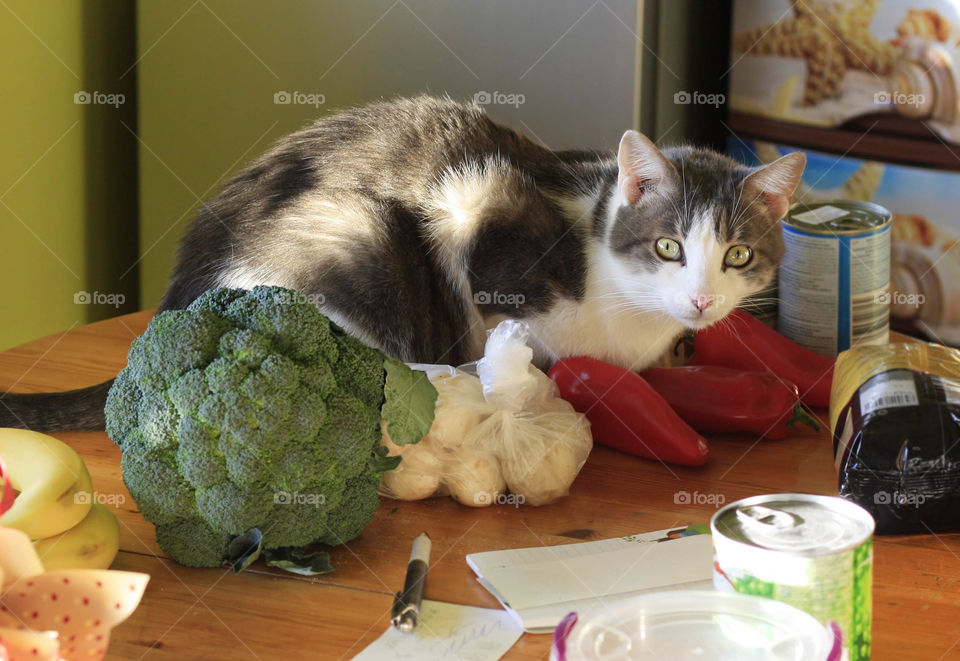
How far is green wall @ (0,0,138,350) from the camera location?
207cm

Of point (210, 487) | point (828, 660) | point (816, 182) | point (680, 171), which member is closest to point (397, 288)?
point (680, 171)

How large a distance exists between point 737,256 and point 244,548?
2.49 feet

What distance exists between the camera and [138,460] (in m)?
0.96

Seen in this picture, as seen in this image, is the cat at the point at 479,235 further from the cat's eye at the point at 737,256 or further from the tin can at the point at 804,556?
the tin can at the point at 804,556

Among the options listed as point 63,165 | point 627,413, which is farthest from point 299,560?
point 63,165

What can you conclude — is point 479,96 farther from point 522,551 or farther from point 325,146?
point 522,551

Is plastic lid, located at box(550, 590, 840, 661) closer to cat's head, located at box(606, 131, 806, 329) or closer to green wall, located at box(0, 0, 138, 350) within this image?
cat's head, located at box(606, 131, 806, 329)

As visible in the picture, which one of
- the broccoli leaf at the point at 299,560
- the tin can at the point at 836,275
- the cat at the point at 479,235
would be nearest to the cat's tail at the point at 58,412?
the cat at the point at 479,235

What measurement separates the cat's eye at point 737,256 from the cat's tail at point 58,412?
807mm

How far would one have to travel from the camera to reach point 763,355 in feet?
4.60

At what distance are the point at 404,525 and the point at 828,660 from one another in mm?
532

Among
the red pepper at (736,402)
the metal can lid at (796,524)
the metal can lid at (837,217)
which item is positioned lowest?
the red pepper at (736,402)

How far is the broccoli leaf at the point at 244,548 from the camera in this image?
3.17ft

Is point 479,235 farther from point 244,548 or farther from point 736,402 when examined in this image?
point 244,548
